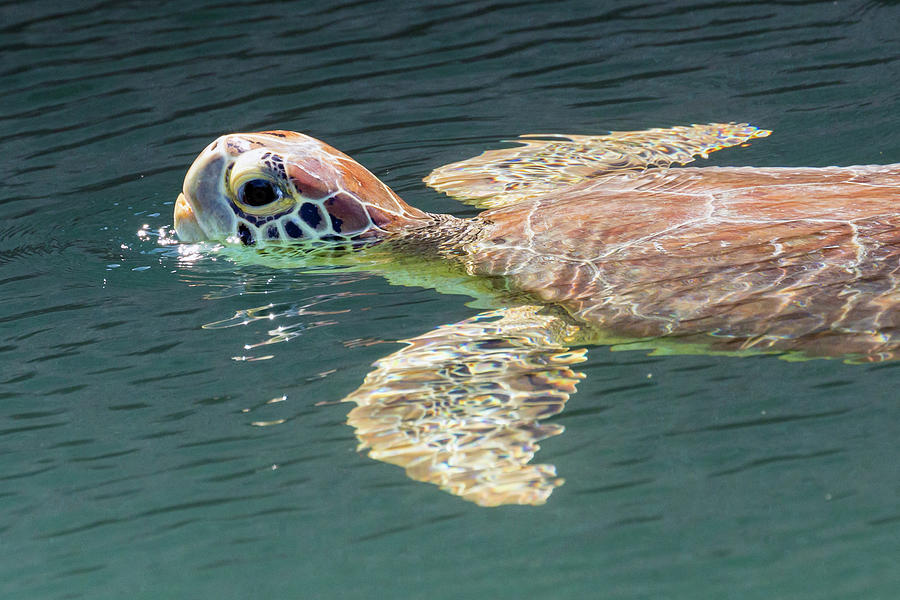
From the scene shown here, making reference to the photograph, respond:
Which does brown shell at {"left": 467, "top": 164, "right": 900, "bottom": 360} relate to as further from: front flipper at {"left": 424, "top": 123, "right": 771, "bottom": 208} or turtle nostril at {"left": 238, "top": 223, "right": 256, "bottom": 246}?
front flipper at {"left": 424, "top": 123, "right": 771, "bottom": 208}

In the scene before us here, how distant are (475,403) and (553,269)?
0.71 metres

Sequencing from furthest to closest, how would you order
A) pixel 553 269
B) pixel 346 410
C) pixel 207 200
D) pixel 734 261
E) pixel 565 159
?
pixel 565 159 < pixel 207 200 < pixel 553 269 < pixel 734 261 < pixel 346 410

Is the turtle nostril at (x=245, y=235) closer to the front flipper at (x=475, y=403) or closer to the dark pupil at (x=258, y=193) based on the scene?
the dark pupil at (x=258, y=193)

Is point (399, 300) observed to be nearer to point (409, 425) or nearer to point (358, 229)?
point (358, 229)

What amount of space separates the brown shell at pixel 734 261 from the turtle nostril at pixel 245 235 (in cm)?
88

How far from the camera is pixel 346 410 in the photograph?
9.30 feet

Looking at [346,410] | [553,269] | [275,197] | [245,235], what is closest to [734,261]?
[553,269]

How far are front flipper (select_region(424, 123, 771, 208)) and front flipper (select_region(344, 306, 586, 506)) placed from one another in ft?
4.43

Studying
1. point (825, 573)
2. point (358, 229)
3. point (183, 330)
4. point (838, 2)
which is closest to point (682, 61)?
point (838, 2)

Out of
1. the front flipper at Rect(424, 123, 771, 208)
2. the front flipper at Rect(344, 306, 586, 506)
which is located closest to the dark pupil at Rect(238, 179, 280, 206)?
the front flipper at Rect(344, 306, 586, 506)

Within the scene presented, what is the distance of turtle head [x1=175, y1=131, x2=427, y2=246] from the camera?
3699 mm

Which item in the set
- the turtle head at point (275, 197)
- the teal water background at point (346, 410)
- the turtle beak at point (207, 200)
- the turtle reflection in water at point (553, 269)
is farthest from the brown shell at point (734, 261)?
the turtle beak at point (207, 200)

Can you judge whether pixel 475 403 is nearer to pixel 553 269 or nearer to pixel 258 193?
pixel 553 269

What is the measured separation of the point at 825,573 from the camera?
215cm
